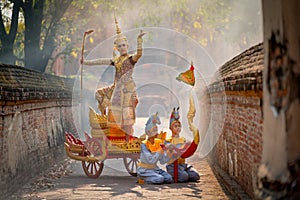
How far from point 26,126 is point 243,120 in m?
4.74

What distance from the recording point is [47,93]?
13.7m

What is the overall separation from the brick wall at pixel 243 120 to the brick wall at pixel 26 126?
3.98m

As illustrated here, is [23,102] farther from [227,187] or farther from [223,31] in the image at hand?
[223,31]

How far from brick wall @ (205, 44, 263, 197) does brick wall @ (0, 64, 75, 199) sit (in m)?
3.98

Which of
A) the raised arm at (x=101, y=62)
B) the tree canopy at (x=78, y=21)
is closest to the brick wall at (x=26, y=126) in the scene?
the raised arm at (x=101, y=62)

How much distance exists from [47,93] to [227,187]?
618 centimetres

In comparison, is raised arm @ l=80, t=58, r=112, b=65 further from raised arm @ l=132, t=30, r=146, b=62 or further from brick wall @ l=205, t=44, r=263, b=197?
brick wall @ l=205, t=44, r=263, b=197

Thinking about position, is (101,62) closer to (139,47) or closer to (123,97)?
(123,97)

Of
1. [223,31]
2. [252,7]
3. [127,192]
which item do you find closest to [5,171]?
[127,192]

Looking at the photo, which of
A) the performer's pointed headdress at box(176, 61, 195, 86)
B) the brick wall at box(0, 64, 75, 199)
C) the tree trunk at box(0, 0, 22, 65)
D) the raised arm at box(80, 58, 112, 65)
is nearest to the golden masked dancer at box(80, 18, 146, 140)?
the raised arm at box(80, 58, 112, 65)

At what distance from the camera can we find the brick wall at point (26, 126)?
29.7 feet

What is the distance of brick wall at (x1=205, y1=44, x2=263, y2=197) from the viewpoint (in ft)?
24.2

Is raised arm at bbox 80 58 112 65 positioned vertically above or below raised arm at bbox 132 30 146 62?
below

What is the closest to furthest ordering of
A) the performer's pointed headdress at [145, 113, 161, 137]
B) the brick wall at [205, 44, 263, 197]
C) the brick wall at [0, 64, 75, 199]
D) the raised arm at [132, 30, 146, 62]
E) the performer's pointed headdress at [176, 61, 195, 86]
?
the brick wall at [205, 44, 263, 197] < the brick wall at [0, 64, 75, 199] < the performer's pointed headdress at [176, 61, 195, 86] < the performer's pointed headdress at [145, 113, 161, 137] < the raised arm at [132, 30, 146, 62]
